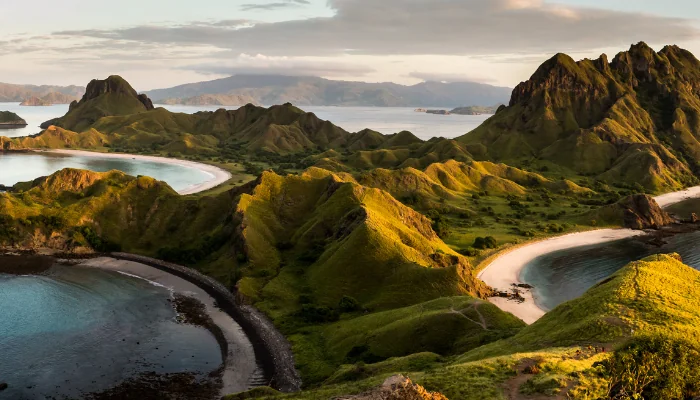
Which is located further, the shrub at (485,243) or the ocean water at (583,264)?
the shrub at (485,243)

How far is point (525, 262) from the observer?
155 meters

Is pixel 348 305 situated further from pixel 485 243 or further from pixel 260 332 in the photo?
pixel 485 243

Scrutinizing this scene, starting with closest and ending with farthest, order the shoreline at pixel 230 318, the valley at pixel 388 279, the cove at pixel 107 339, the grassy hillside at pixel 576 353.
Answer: the grassy hillside at pixel 576 353 → the valley at pixel 388 279 → the cove at pixel 107 339 → the shoreline at pixel 230 318

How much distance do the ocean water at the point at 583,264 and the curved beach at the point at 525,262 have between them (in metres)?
2.60

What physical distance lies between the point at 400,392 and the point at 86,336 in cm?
7521

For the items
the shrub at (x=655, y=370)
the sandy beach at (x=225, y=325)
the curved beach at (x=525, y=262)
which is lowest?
the curved beach at (x=525, y=262)

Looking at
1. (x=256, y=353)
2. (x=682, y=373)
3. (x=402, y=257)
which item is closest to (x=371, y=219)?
(x=402, y=257)

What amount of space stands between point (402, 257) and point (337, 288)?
16.1 metres

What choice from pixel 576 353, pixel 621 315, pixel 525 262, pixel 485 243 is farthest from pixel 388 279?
pixel 485 243

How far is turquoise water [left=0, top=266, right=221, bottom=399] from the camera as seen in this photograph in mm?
81812

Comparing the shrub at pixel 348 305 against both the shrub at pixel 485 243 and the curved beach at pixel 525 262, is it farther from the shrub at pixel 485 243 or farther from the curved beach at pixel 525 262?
the shrub at pixel 485 243

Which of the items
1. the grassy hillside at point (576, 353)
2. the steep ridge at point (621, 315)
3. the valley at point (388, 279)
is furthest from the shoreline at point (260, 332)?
the steep ridge at point (621, 315)

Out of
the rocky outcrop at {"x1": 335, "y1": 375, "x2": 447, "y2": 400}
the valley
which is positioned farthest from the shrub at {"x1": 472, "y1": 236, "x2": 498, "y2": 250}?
the rocky outcrop at {"x1": 335, "y1": 375, "x2": 447, "y2": 400}

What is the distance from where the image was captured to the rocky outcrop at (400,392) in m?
44.8
